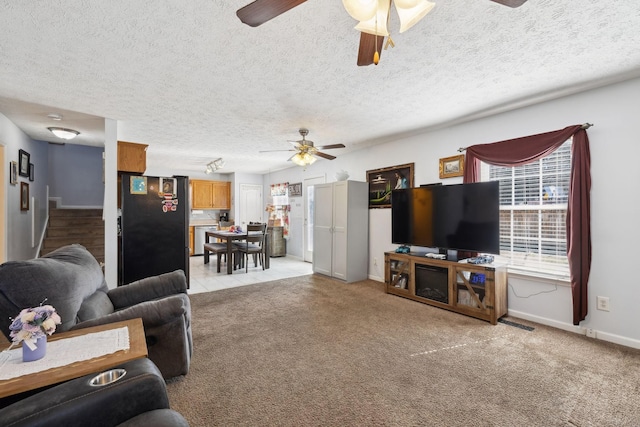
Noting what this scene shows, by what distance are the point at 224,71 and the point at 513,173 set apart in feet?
11.4

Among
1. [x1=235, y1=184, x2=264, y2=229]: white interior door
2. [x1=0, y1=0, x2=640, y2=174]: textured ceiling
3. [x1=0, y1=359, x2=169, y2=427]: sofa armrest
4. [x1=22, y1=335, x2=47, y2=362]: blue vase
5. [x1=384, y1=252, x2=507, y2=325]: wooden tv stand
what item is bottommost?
[x1=384, y1=252, x2=507, y2=325]: wooden tv stand

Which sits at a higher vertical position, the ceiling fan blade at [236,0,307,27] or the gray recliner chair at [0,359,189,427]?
the ceiling fan blade at [236,0,307,27]

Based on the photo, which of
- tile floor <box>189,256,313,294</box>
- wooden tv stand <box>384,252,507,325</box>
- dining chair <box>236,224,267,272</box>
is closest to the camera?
wooden tv stand <box>384,252,507,325</box>

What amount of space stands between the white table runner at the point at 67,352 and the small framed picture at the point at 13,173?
3.82 meters

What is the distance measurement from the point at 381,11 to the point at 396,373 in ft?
7.95

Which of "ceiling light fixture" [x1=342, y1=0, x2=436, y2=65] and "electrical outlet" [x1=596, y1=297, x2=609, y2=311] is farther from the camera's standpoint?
"electrical outlet" [x1=596, y1=297, x2=609, y2=311]

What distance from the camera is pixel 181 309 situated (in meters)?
1.96

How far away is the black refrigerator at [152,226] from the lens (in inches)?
152

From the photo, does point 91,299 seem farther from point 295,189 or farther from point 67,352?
point 295,189

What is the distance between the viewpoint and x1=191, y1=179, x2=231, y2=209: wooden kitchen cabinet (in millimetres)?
8470

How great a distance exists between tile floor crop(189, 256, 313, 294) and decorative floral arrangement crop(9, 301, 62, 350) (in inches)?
132

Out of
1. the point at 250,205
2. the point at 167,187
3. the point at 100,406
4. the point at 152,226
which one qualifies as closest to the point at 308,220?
the point at 250,205

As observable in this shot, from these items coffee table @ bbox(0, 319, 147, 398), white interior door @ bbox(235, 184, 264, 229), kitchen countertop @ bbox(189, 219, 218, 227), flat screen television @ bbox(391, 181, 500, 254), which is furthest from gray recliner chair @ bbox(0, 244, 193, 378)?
white interior door @ bbox(235, 184, 264, 229)

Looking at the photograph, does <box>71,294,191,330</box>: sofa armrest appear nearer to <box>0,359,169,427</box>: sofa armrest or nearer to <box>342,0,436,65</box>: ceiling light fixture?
<box>0,359,169,427</box>: sofa armrest
